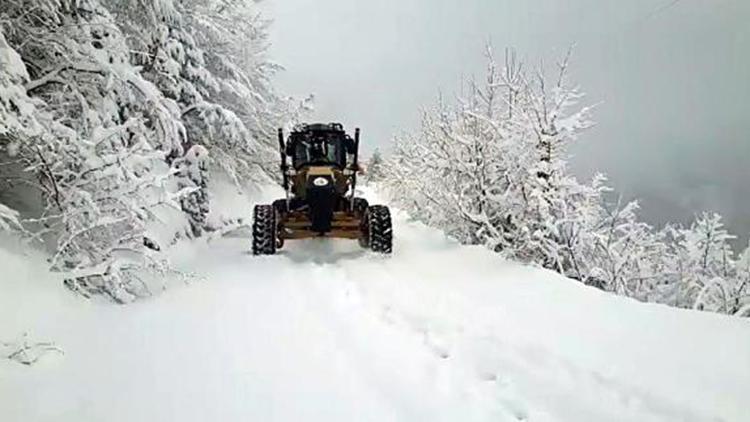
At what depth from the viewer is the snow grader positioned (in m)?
10.3

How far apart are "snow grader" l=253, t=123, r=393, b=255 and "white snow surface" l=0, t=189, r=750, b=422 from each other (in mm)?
2906

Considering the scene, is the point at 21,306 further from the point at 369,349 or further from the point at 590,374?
the point at 590,374

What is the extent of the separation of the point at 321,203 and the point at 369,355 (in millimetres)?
5601

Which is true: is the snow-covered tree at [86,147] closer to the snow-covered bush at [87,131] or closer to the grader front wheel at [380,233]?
the snow-covered bush at [87,131]

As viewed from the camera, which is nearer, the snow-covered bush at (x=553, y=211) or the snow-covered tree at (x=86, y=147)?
the snow-covered tree at (x=86, y=147)

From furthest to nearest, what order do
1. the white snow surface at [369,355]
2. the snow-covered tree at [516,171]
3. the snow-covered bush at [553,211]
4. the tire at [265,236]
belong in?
1. the tire at [265,236]
2. the snow-covered tree at [516,171]
3. the snow-covered bush at [553,211]
4. the white snow surface at [369,355]

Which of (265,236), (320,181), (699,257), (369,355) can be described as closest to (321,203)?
(320,181)

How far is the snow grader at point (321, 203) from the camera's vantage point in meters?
10.3

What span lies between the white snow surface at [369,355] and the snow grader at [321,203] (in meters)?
2.91

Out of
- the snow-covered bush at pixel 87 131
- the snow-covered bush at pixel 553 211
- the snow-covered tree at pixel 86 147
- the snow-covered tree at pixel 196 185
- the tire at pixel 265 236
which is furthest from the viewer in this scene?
the snow-covered tree at pixel 196 185

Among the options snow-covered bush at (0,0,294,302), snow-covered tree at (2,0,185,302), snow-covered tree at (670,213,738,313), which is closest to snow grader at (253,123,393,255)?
snow-covered bush at (0,0,294,302)

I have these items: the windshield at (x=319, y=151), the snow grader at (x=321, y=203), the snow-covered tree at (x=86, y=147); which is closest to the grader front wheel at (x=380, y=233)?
the snow grader at (x=321, y=203)

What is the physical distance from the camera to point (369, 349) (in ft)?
16.5

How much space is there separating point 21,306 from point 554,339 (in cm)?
424
